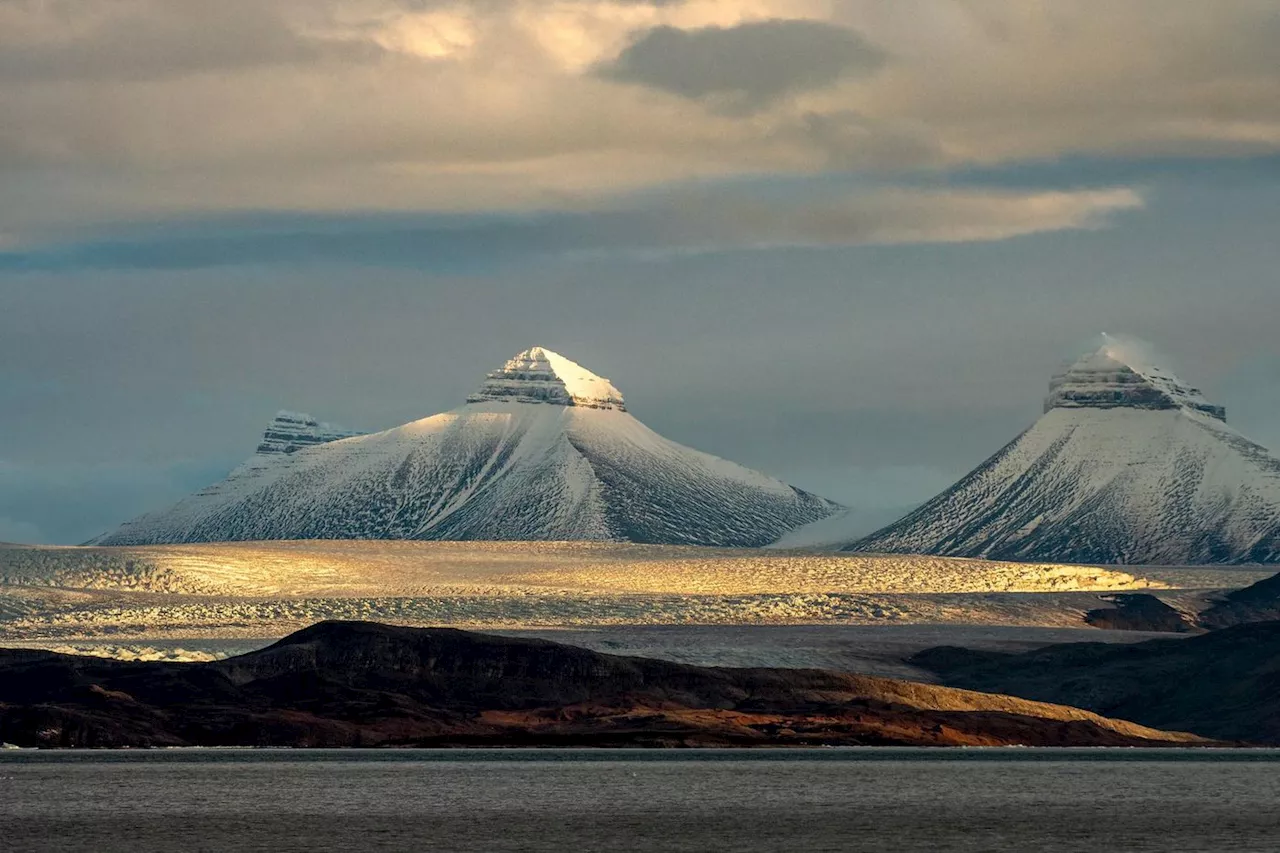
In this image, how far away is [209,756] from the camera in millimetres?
161750

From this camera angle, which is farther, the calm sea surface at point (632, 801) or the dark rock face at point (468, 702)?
the dark rock face at point (468, 702)

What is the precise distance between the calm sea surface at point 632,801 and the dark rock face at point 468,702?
5.41 m

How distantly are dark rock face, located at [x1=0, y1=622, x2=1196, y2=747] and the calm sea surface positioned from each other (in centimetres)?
541

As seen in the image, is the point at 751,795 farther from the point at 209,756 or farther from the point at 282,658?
the point at 282,658

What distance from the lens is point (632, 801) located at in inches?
5118

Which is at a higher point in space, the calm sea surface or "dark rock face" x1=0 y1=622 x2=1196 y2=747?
"dark rock face" x1=0 y1=622 x2=1196 y2=747

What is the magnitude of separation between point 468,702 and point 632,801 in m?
60.2

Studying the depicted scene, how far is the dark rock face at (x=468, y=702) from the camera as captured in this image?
172 meters

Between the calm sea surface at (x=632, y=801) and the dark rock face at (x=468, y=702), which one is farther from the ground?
the dark rock face at (x=468, y=702)

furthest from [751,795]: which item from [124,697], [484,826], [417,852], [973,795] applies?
[124,697]

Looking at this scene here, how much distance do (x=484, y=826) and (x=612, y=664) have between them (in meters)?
78.0

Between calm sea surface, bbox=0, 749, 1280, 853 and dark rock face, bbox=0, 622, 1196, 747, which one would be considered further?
dark rock face, bbox=0, 622, 1196, 747

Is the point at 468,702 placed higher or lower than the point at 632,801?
higher

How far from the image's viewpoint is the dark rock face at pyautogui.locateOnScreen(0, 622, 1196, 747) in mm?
171500
